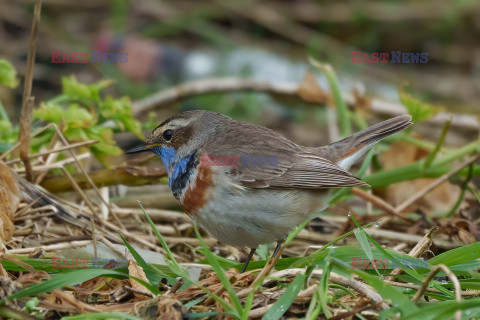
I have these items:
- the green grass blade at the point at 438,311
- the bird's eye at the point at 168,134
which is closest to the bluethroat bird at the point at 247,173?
the bird's eye at the point at 168,134

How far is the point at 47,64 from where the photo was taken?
33.2 ft

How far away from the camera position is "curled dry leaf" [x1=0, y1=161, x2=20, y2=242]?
4496 mm

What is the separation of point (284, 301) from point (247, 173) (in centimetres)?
136

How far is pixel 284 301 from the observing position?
3.40 metres

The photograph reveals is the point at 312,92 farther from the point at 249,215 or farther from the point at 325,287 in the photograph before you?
the point at 325,287

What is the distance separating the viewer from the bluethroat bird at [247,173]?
→ 4461mm

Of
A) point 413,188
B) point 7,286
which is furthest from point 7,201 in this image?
point 413,188

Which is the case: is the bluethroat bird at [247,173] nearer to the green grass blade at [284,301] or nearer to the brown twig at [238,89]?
the green grass blade at [284,301]

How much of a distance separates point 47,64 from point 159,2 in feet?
8.14

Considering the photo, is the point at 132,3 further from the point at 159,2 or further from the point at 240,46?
the point at 240,46

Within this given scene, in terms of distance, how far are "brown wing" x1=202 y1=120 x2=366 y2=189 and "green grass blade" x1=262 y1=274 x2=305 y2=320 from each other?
1.21 meters

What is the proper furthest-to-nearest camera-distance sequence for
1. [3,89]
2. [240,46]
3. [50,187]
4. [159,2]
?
[159,2] < [240,46] < [3,89] < [50,187]

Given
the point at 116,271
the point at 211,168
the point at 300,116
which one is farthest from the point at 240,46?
the point at 116,271

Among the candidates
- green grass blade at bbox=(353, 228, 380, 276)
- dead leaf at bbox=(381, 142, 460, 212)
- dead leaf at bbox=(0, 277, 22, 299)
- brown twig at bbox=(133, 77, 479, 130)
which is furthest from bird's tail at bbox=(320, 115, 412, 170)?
dead leaf at bbox=(0, 277, 22, 299)
